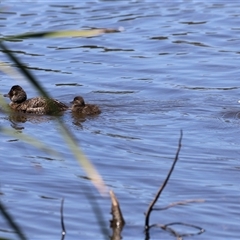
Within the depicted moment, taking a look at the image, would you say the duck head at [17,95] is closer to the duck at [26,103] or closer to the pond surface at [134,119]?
the duck at [26,103]

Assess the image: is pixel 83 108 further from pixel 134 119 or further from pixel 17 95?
pixel 17 95

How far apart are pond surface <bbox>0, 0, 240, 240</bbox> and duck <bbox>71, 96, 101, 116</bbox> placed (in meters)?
0.14

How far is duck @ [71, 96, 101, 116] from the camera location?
9.11 m

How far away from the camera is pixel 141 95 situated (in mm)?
10141

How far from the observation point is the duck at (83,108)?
9109 mm

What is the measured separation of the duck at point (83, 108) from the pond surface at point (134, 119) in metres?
0.14

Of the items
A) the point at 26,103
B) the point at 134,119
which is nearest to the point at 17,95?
the point at 26,103

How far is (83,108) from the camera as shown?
9.09m

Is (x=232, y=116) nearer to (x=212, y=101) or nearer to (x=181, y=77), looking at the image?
(x=212, y=101)

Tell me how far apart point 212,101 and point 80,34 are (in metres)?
7.74

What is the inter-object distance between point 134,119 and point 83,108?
2.07ft

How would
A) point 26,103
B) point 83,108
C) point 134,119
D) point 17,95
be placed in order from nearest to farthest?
point 134,119
point 83,108
point 26,103
point 17,95

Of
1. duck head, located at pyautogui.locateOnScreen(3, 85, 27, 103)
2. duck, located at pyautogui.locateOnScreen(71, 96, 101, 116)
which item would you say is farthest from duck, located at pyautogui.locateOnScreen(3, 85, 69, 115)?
duck, located at pyautogui.locateOnScreen(71, 96, 101, 116)

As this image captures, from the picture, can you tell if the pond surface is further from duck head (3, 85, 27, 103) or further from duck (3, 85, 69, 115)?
duck head (3, 85, 27, 103)
